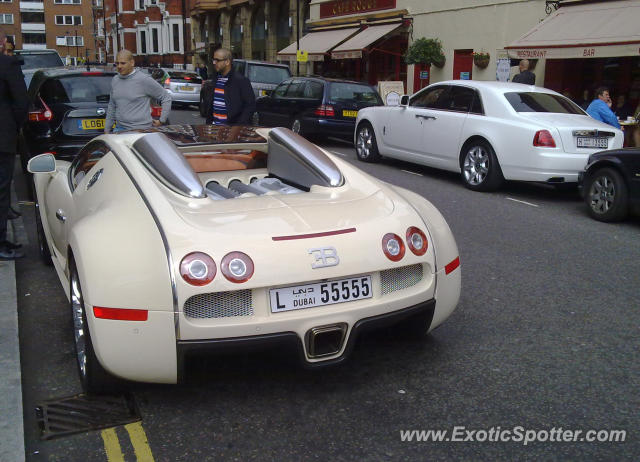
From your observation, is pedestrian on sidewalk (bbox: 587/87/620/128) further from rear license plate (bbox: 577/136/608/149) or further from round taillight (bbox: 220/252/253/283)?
round taillight (bbox: 220/252/253/283)

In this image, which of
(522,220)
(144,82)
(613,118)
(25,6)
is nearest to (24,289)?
(144,82)

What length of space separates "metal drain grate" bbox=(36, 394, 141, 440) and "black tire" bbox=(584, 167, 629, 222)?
6283mm

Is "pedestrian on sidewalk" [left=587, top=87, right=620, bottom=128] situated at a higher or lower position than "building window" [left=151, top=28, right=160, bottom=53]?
lower

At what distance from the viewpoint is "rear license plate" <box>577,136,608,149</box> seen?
924cm

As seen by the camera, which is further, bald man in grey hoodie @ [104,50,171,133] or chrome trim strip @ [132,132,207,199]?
bald man in grey hoodie @ [104,50,171,133]

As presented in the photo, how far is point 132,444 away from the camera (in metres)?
3.04

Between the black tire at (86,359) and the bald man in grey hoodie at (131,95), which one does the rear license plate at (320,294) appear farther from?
the bald man in grey hoodie at (131,95)

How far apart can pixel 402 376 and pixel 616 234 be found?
4713 millimetres

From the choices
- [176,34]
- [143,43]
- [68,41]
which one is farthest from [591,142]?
[68,41]

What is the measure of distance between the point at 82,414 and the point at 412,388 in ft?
5.37

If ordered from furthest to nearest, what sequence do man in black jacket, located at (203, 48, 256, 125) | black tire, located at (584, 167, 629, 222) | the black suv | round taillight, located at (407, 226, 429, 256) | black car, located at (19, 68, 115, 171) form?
the black suv
black car, located at (19, 68, 115, 171)
black tire, located at (584, 167, 629, 222)
man in black jacket, located at (203, 48, 256, 125)
round taillight, located at (407, 226, 429, 256)

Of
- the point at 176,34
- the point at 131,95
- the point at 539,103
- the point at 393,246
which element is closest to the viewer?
the point at 393,246

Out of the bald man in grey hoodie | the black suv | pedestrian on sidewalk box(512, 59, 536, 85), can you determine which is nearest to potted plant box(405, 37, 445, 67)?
the black suv

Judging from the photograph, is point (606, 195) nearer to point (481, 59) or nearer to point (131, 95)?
point (131, 95)
